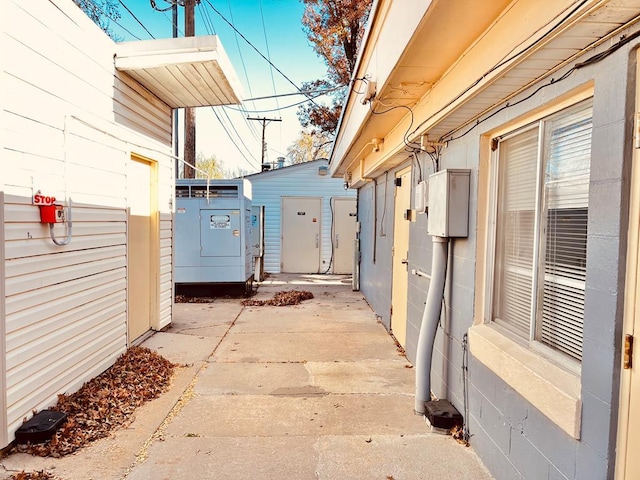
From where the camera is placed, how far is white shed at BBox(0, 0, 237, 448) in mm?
2789

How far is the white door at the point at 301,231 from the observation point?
12.2 m

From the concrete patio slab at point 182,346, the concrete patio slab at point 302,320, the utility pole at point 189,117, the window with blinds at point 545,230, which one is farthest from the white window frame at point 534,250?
the utility pole at point 189,117

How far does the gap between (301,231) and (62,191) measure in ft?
29.4

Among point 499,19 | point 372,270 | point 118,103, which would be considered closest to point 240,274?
point 372,270

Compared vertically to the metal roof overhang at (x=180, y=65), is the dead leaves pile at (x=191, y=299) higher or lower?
lower

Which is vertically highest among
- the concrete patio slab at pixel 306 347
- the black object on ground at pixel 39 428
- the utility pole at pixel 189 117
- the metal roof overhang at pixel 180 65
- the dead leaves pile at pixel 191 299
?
the utility pole at pixel 189 117

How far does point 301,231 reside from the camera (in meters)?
12.2

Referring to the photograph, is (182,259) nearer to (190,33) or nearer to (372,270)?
(372,270)

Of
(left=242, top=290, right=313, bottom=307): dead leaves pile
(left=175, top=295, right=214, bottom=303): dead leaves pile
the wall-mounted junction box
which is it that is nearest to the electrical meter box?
the wall-mounted junction box

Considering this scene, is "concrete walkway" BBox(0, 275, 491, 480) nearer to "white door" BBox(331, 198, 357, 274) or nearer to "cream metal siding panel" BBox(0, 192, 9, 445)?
"cream metal siding panel" BBox(0, 192, 9, 445)

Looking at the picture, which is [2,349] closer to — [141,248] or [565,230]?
[141,248]

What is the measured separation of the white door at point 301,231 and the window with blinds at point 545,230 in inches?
375

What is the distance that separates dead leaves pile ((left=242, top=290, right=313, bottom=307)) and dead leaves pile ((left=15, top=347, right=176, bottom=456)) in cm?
333

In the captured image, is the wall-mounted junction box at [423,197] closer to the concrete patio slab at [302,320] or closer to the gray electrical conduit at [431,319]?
the gray electrical conduit at [431,319]
